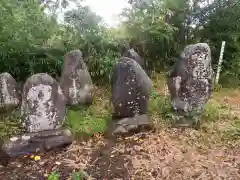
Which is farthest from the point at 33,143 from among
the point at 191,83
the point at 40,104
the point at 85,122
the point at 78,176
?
the point at 191,83

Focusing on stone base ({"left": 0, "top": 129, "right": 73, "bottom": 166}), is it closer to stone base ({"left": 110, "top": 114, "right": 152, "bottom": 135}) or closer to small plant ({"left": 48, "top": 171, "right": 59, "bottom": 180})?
stone base ({"left": 110, "top": 114, "right": 152, "bottom": 135})

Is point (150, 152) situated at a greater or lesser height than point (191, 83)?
lesser

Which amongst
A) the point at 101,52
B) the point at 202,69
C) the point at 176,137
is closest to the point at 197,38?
the point at 101,52

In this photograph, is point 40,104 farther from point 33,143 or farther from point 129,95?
point 129,95

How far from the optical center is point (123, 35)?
8.14 metres

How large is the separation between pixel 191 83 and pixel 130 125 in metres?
1.26

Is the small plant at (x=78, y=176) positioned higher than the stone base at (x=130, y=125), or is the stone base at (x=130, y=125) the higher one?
the stone base at (x=130, y=125)

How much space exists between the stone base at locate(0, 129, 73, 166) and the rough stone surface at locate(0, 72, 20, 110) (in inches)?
55.8

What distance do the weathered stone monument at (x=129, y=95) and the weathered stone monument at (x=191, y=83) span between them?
0.53 metres

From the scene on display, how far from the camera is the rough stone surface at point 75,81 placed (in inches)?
238

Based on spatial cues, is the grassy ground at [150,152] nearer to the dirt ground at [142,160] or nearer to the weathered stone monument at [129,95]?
the dirt ground at [142,160]

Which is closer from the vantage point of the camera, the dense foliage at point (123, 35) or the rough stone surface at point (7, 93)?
the rough stone surface at point (7, 93)

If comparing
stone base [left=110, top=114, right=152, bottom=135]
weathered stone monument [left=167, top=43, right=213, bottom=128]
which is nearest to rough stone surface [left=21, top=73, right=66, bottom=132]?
stone base [left=110, top=114, right=152, bottom=135]

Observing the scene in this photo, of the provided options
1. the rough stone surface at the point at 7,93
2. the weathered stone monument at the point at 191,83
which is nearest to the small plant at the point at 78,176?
the weathered stone monument at the point at 191,83
